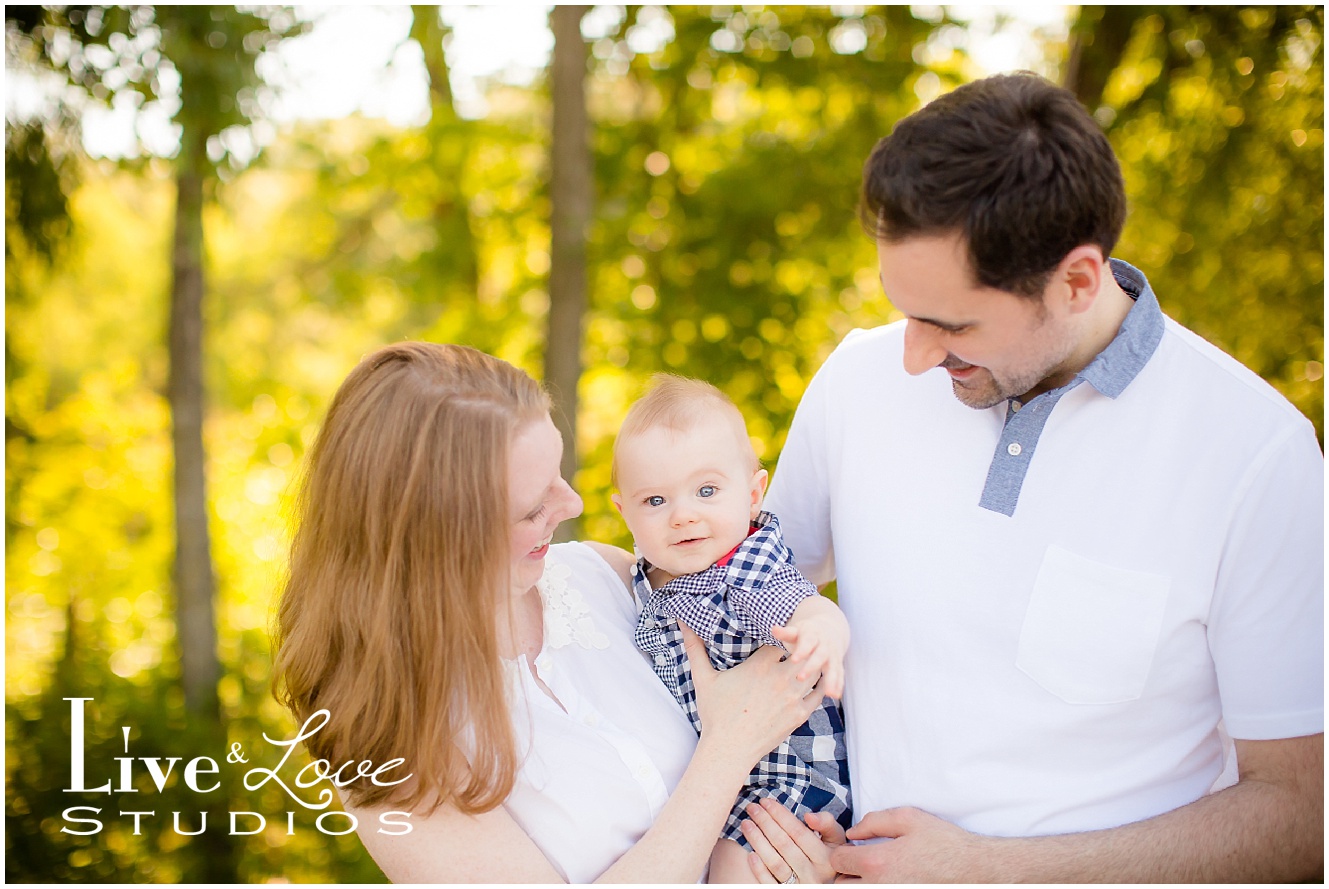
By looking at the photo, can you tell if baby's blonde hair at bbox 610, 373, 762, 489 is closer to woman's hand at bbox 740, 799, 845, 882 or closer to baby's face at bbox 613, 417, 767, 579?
baby's face at bbox 613, 417, 767, 579

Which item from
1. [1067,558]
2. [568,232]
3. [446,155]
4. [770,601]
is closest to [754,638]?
[770,601]

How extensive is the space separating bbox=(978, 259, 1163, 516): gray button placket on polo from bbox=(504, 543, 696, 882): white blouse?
29.6 inches

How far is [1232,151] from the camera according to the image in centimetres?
446

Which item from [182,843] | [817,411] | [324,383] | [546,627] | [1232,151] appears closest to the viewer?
[546,627]

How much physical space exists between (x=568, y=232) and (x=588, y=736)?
282 cm

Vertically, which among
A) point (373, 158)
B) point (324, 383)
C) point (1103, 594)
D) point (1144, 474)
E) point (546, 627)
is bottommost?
point (324, 383)

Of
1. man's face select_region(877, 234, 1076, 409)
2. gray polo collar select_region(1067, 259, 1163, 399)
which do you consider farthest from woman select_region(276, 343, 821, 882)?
gray polo collar select_region(1067, 259, 1163, 399)

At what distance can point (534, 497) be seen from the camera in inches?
67.1

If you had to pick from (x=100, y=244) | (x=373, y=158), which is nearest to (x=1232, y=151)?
(x=373, y=158)

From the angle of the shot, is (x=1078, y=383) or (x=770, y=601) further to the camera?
(x=770, y=601)

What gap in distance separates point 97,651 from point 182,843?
87.5 inches

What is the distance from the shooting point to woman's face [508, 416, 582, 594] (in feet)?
5.55

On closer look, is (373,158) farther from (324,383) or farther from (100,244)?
(100,244)

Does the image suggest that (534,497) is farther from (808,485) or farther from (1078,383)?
(1078,383)
